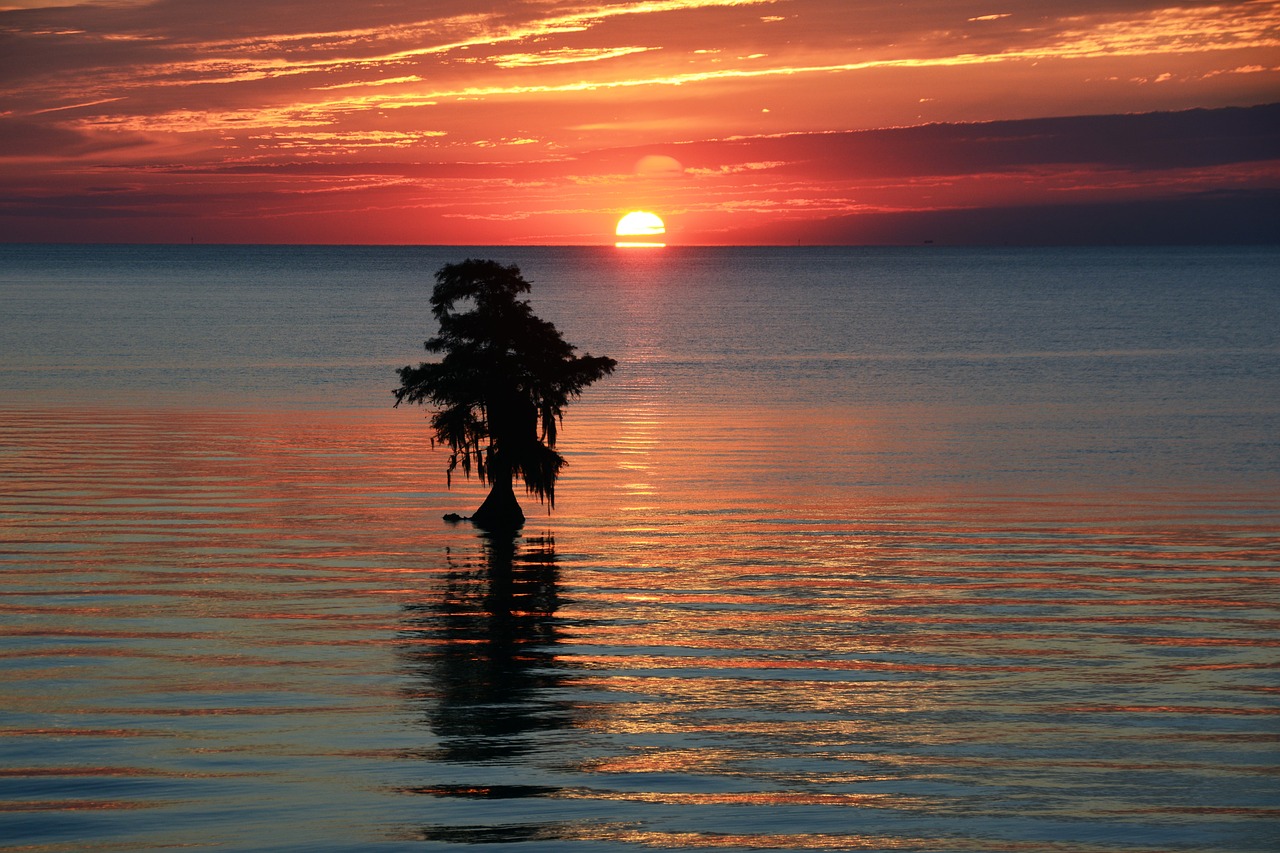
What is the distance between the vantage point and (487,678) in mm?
20797

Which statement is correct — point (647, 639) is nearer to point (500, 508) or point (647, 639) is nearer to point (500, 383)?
point (500, 508)

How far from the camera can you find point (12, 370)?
7662 centimetres

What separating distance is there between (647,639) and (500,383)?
13910 millimetres

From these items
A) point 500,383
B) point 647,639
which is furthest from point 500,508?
point 647,639

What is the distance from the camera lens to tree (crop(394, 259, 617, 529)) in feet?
116

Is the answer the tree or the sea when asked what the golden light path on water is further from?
the tree

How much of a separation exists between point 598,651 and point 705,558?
27.4 ft

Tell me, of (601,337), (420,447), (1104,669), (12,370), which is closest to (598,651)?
(1104,669)

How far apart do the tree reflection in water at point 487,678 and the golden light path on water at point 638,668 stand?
8cm

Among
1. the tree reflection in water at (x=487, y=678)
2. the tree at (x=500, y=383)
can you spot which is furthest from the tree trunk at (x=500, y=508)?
the tree reflection in water at (x=487, y=678)

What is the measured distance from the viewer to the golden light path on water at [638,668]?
49.9 feet

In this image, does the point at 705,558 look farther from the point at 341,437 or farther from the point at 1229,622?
the point at 341,437

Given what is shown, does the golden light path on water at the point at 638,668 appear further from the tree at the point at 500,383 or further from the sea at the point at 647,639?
the tree at the point at 500,383

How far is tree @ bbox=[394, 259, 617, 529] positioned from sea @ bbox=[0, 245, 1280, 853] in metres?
1.71
